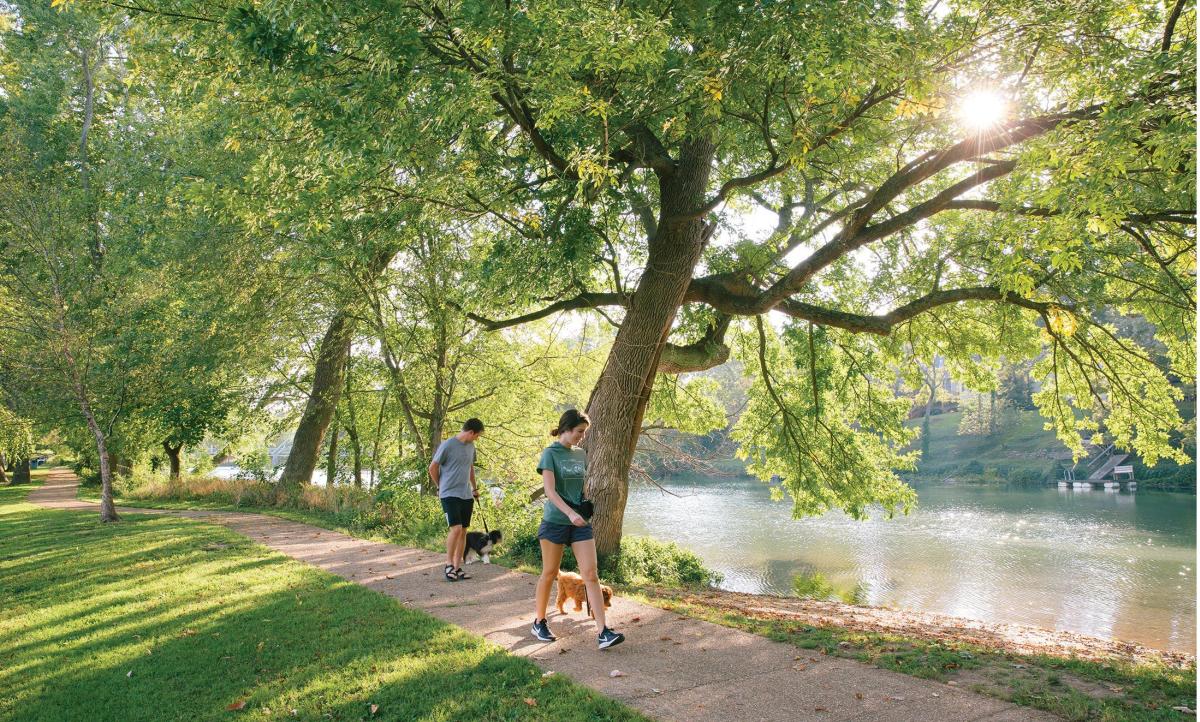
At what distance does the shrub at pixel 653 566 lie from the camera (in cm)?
961

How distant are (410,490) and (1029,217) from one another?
36.7ft

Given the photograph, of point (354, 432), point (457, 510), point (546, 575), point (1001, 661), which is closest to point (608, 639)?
point (546, 575)

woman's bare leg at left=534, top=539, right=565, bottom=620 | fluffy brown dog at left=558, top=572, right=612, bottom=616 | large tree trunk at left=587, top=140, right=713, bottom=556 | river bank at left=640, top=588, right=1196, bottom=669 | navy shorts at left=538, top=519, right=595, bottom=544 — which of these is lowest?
river bank at left=640, top=588, right=1196, bottom=669

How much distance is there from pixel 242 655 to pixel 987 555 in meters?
22.8

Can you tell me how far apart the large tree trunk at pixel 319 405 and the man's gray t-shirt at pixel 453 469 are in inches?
A: 344

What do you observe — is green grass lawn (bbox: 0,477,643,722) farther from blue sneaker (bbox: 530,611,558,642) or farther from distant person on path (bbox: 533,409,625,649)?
distant person on path (bbox: 533,409,625,649)

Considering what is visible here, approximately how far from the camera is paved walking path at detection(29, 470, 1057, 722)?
14.2 feet

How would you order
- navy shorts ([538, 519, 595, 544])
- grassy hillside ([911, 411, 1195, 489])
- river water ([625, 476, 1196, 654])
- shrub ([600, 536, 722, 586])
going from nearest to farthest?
navy shorts ([538, 519, 595, 544]) < shrub ([600, 536, 722, 586]) < river water ([625, 476, 1196, 654]) < grassy hillside ([911, 411, 1195, 489])

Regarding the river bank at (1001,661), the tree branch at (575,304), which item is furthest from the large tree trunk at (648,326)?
the river bank at (1001,661)

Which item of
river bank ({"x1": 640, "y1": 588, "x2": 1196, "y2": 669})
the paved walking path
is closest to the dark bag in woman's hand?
the paved walking path

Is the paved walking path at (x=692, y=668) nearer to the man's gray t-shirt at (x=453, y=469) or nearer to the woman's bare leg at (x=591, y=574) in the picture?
the woman's bare leg at (x=591, y=574)

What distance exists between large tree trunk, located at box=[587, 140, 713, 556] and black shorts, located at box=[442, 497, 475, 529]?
1925mm

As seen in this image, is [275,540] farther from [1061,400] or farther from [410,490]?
[1061,400]

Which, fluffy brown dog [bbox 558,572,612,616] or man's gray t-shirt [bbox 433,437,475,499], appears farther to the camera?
man's gray t-shirt [bbox 433,437,475,499]
